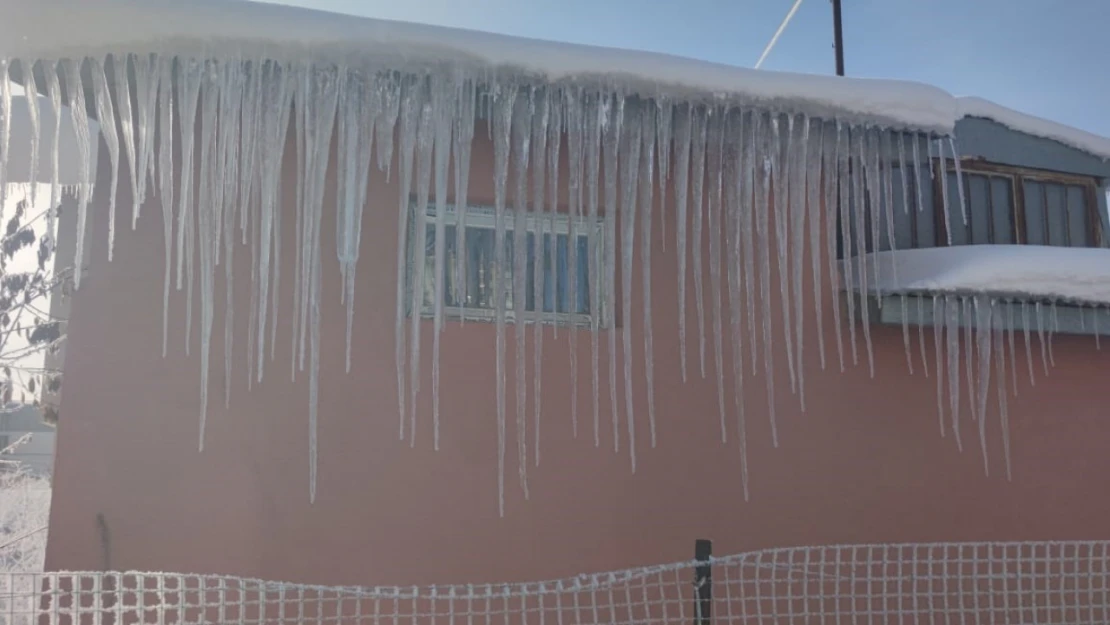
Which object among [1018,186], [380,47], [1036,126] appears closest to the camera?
[380,47]

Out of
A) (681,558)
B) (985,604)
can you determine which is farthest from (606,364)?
(985,604)

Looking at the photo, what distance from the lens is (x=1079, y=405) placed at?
4801mm

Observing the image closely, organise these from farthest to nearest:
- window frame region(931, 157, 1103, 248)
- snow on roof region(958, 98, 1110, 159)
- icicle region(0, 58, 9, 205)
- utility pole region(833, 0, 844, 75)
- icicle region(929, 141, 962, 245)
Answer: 1. utility pole region(833, 0, 844, 75)
2. window frame region(931, 157, 1103, 248)
3. snow on roof region(958, 98, 1110, 159)
4. icicle region(929, 141, 962, 245)
5. icicle region(0, 58, 9, 205)

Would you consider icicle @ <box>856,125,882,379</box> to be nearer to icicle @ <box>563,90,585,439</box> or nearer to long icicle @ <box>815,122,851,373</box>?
long icicle @ <box>815,122,851,373</box>

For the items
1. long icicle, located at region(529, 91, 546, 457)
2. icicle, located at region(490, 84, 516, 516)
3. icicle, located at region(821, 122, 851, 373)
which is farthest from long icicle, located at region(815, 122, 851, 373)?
icicle, located at region(490, 84, 516, 516)

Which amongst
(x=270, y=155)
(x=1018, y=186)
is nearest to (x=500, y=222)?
(x=270, y=155)

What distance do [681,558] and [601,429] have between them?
741 mm

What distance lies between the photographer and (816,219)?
422 cm

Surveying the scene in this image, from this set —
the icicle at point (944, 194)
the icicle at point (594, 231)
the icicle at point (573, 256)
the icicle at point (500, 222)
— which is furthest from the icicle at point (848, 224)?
the icicle at point (500, 222)

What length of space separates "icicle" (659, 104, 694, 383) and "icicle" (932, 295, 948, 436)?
4.47 ft

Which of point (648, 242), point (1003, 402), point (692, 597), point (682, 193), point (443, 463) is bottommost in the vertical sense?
point (692, 597)

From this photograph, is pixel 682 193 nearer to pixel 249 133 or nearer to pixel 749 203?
pixel 749 203

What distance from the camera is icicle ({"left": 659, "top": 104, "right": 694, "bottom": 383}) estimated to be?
3938 mm

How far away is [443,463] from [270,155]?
1.57m
